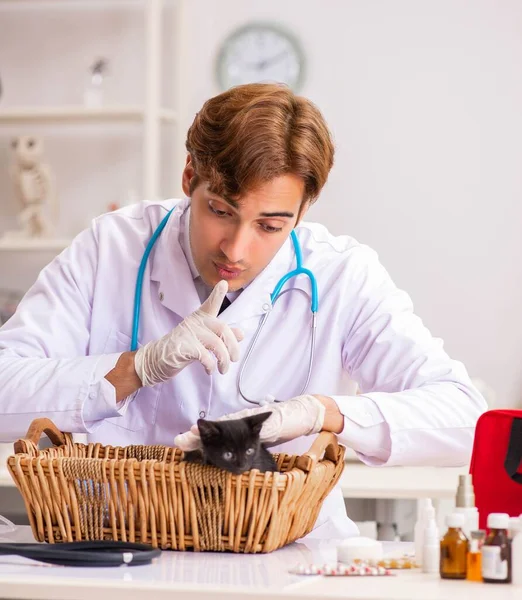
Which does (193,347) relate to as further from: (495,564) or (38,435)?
(495,564)

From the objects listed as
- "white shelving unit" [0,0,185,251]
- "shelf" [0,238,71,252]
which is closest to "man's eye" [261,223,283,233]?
"white shelving unit" [0,0,185,251]

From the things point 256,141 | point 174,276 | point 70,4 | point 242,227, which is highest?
point 70,4

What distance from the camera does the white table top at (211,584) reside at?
89 centimetres

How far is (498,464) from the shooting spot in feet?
3.52

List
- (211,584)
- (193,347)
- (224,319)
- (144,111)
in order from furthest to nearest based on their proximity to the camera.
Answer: (144,111) < (224,319) < (193,347) < (211,584)

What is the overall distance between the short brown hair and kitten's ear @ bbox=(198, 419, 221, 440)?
434 millimetres

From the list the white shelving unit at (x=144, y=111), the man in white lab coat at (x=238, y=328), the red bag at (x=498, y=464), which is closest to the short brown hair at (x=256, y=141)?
the man in white lab coat at (x=238, y=328)

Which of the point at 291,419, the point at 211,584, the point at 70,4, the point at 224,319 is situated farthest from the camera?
the point at 70,4

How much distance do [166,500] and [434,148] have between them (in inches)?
94.1

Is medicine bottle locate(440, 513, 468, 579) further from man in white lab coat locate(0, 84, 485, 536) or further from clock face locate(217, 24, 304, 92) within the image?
clock face locate(217, 24, 304, 92)

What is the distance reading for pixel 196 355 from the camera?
134 centimetres

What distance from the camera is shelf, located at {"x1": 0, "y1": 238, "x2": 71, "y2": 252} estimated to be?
3227mm

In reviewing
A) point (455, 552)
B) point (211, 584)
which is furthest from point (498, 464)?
point (211, 584)

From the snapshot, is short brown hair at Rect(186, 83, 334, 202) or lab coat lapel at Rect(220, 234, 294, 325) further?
lab coat lapel at Rect(220, 234, 294, 325)
